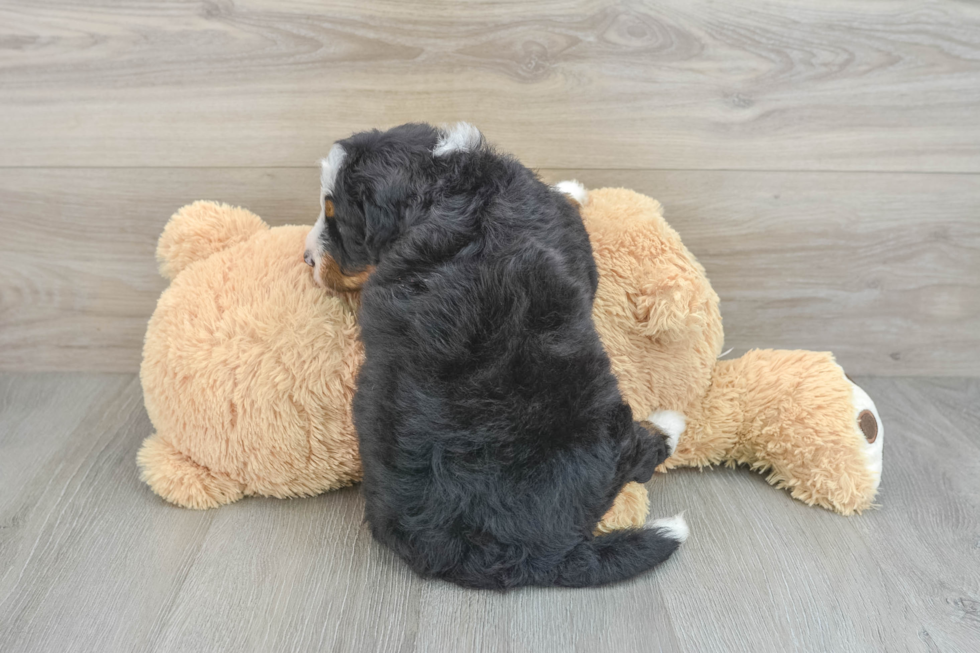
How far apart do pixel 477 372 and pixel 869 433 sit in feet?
2.15

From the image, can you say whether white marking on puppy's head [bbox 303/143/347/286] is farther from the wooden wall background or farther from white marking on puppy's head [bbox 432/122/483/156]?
the wooden wall background

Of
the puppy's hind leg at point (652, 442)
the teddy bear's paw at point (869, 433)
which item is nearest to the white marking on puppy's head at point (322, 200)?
the puppy's hind leg at point (652, 442)

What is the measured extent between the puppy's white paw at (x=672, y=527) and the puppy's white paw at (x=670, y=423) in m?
0.10

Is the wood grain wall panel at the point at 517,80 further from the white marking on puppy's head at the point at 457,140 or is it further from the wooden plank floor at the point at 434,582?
the wooden plank floor at the point at 434,582

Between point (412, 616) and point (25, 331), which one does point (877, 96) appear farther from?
point (25, 331)

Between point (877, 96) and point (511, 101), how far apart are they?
26.1 inches

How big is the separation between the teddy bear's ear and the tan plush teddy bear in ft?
0.14

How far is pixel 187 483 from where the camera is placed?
1058 millimetres

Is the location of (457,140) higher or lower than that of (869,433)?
higher

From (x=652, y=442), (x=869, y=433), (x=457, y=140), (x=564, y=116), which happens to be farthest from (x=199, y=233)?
(x=869, y=433)

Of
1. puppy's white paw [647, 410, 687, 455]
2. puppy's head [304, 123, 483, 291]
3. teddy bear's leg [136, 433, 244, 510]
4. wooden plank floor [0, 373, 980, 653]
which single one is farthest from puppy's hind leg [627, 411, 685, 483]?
teddy bear's leg [136, 433, 244, 510]

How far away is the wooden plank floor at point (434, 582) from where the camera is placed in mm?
833

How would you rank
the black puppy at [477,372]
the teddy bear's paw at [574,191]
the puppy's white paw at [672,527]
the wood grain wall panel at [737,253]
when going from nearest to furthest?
the black puppy at [477,372] → the puppy's white paw at [672,527] → the teddy bear's paw at [574,191] → the wood grain wall panel at [737,253]

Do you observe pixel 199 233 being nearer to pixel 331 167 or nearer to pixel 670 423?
pixel 331 167
